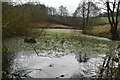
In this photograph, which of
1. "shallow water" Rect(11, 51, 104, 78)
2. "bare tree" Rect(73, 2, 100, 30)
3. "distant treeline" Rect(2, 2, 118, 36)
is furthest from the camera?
"bare tree" Rect(73, 2, 100, 30)

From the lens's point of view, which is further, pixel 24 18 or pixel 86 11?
pixel 86 11

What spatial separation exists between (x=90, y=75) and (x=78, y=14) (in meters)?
23.0

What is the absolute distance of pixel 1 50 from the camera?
17.1ft

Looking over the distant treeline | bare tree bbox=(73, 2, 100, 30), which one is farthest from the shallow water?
bare tree bbox=(73, 2, 100, 30)

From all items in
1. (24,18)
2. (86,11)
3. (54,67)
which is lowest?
(54,67)

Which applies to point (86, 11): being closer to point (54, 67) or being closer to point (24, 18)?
point (24, 18)

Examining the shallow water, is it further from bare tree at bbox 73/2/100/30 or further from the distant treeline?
bare tree at bbox 73/2/100/30

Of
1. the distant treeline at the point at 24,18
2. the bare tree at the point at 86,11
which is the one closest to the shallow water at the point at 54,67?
the distant treeline at the point at 24,18

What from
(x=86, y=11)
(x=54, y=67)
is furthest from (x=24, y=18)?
(x=86, y=11)

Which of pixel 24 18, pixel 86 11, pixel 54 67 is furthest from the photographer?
pixel 86 11

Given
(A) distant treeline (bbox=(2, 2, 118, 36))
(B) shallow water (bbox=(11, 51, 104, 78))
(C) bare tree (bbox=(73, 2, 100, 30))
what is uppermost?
(C) bare tree (bbox=(73, 2, 100, 30))

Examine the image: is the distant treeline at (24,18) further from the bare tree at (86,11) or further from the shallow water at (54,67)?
the shallow water at (54,67)

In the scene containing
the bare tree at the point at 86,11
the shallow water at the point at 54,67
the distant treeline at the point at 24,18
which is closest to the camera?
the distant treeline at the point at 24,18

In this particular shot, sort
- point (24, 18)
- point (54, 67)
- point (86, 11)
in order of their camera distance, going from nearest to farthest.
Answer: point (54, 67)
point (24, 18)
point (86, 11)
